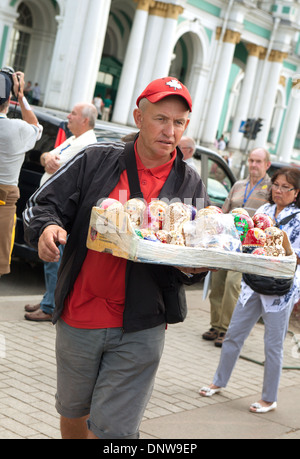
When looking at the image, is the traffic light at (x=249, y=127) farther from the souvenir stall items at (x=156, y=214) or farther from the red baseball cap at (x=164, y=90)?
the souvenir stall items at (x=156, y=214)

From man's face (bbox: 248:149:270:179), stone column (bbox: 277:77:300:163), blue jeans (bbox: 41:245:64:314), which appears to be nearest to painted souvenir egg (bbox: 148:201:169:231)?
blue jeans (bbox: 41:245:64:314)

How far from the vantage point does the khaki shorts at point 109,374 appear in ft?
11.2

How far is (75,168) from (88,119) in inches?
159

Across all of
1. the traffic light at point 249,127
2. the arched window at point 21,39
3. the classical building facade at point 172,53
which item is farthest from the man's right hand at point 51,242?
the arched window at point 21,39

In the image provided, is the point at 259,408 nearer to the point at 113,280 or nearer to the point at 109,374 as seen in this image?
the point at 109,374

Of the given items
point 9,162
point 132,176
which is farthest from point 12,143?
point 132,176

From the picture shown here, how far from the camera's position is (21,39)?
33.0m

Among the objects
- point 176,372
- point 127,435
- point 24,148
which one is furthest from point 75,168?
point 176,372

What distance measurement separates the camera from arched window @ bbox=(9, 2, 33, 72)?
3238 cm

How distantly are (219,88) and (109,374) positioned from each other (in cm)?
3717

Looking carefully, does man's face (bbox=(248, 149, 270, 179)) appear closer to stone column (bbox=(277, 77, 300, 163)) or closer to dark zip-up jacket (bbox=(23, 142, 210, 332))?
dark zip-up jacket (bbox=(23, 142, 210, 332))

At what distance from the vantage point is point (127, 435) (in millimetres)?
3467

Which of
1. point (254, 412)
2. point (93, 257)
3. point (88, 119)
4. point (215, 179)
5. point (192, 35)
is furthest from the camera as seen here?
point (192, 35)

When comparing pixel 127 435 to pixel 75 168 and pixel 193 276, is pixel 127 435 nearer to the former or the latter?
pixel 193 276
